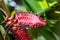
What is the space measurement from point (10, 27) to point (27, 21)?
7 centimetres

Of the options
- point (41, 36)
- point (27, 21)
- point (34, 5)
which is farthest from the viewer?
point (34, 5)

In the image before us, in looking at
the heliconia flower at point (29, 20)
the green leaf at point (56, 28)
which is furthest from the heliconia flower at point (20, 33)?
the green leaf at point (56, 28)

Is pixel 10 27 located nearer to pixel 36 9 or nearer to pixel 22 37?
pixel 22 37

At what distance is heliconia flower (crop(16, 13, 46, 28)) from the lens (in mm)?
535

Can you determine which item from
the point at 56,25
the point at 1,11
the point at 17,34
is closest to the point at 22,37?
the point at 17,34

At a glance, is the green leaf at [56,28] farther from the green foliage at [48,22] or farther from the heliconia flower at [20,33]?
the heliconia flower at [20,33]

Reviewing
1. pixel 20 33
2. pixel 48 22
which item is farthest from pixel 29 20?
pixel 48 22

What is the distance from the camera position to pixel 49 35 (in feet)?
2.35

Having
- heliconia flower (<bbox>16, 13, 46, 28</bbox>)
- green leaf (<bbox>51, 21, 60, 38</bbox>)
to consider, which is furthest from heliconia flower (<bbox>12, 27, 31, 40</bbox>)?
green leaf (<bbox>51, 21, 60, 38</bbox>)

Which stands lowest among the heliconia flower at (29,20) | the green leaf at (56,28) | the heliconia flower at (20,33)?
the green leaf at (56,28)

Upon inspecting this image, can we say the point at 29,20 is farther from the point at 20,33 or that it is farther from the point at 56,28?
the point at 56,28

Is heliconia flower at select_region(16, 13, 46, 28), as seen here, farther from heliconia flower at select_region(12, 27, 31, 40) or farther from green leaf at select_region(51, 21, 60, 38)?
green leaf at select_region(51, 21, 60, 38)

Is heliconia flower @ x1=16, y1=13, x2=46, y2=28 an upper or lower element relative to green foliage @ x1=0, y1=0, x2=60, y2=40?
upper

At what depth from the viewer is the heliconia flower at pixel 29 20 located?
0.53m
